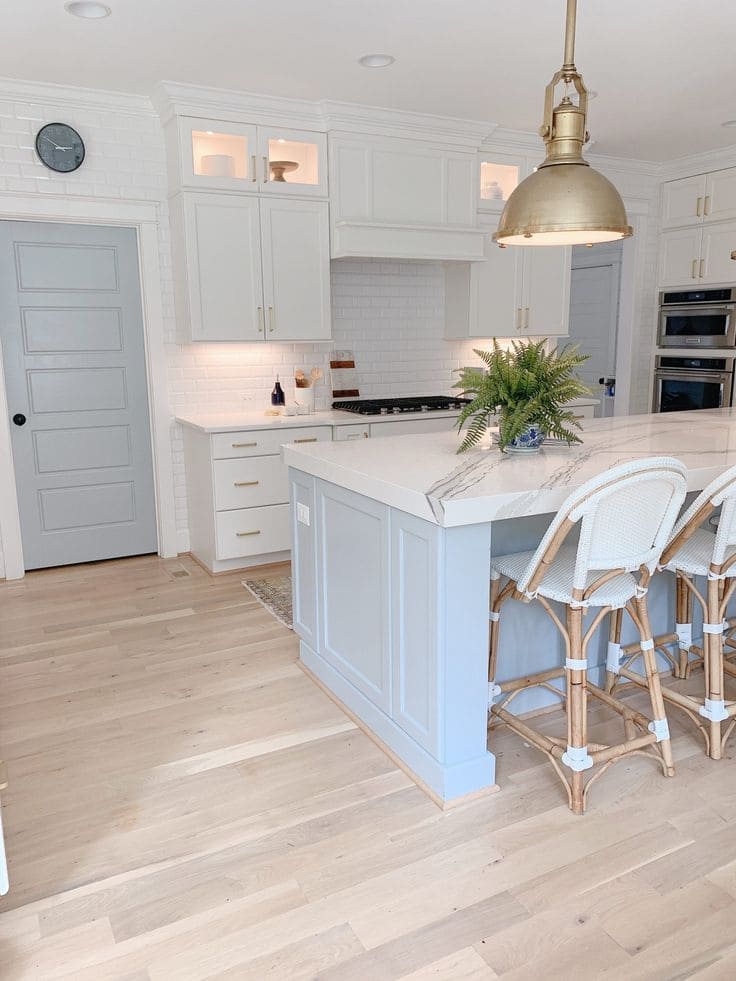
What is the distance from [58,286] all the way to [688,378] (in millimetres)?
4678

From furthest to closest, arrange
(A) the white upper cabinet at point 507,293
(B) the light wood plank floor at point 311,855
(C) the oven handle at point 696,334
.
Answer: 1. (C) the oven handle at point 696,334
2. (A) the white upper cabinet at point 507,293
3. (B) the light wood plank floor at point 311,855

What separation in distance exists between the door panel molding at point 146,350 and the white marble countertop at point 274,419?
22cm

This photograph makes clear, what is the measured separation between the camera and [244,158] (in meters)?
4.46

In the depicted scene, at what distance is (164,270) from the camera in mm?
4664

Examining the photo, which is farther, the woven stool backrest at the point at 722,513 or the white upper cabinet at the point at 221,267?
the white upper cabinet at the point at 221,267

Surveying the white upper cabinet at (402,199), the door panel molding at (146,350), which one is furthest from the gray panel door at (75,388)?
the white upper cabinet at (402,199)

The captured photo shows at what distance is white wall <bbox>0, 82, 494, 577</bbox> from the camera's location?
4188 mm

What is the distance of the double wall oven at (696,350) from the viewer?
570cm

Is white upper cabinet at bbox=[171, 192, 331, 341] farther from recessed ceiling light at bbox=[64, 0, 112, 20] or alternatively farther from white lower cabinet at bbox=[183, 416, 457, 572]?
recessed ceiling light at bbox=[64, 0, 112, 20]

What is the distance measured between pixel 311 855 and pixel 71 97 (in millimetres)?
4113

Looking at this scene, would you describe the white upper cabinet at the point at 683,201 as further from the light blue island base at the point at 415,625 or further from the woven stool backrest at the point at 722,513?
the woven stool backrest at the point at 722,513

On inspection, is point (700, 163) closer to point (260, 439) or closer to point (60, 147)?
point (260, 439)

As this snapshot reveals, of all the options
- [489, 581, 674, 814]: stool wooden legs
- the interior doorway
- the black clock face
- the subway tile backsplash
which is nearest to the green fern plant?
[489, 581, 674, 814]: stool wooden legs

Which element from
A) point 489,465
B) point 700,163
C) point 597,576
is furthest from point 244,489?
point 700,163
